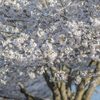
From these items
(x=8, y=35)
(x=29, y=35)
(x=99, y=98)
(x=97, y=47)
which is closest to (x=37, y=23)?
(x=29, y=35)

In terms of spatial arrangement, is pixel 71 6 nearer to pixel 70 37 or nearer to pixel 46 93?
pixel 70 37

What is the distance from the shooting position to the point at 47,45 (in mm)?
6301

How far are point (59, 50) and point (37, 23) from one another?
1401 mm

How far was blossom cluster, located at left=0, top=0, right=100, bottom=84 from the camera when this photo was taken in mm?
6496

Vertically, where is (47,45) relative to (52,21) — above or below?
below

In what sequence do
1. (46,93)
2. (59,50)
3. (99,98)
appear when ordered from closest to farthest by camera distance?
(59,50), (46,93), (99,98)

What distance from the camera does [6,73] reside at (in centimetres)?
848

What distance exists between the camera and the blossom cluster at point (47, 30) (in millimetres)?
6496

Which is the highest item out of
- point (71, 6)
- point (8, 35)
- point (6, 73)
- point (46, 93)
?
point (71, 6)

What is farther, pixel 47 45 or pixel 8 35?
pixel 8 35

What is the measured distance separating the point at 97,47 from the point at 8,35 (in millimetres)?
3329

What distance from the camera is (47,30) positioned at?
6812 millimetres

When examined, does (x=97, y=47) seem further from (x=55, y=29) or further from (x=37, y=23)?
(x=37, y=23)

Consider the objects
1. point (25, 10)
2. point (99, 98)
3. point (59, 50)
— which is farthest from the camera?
point (99, 98)
